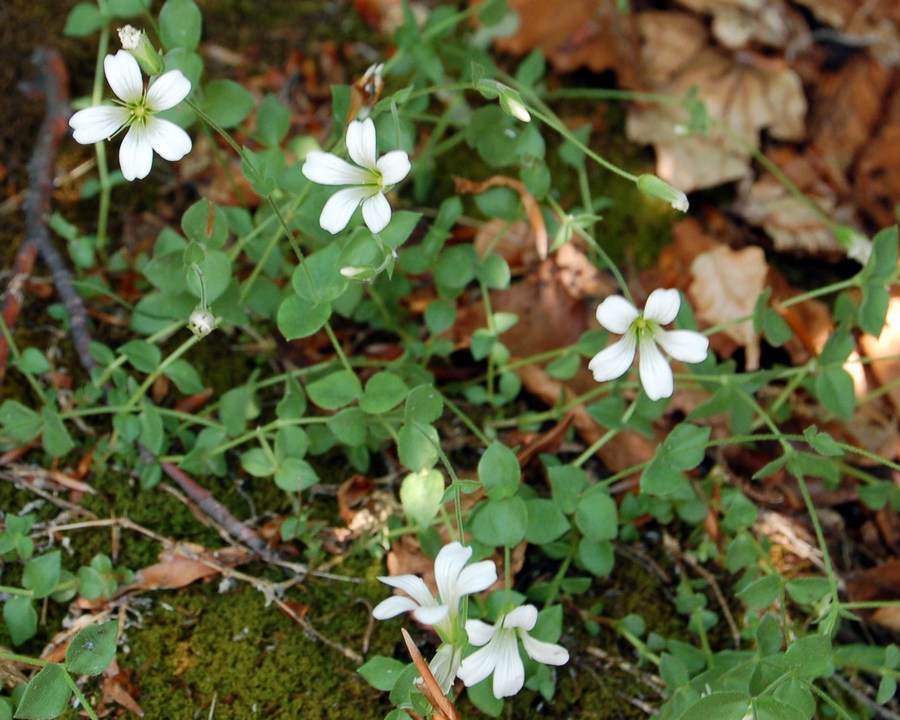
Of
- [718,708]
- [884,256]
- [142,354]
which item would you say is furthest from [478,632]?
[884,256]

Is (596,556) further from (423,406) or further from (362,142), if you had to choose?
(362,142)

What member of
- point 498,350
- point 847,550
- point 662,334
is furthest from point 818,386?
point 498,350

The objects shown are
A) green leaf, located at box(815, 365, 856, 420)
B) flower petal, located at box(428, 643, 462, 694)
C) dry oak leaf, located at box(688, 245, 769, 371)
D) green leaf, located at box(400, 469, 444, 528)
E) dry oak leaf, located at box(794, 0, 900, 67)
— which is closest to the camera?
flower petal, located at box(428, 643, 462, 694)

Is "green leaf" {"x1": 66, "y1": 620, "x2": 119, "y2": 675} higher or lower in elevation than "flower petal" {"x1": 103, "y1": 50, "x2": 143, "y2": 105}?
lower

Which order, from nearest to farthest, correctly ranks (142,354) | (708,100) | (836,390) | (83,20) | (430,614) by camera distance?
(430,614) → (142,354) → (836,390) → (83,20) → (708,100)

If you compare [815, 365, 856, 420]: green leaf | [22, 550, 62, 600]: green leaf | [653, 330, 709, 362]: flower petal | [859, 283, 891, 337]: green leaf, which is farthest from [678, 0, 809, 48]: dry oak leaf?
[22, 550, 62, 600]: green leaf

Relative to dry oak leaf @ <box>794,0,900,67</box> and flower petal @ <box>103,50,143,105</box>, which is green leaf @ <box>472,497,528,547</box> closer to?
flower petal @ <box>103,50,143,105</box>

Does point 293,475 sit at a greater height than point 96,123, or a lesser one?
lesser
